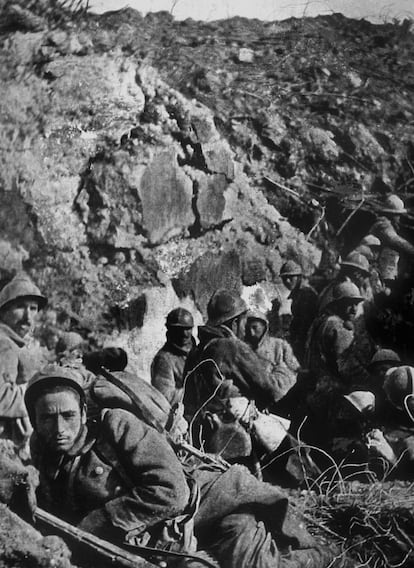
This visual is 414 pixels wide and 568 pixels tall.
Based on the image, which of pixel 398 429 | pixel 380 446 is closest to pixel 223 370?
pixel 380 446

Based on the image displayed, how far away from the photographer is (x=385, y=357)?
354 inches

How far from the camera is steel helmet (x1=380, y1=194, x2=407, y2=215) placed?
30.6ft

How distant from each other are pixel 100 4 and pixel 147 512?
388 cm

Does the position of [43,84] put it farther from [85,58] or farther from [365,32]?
[365,32]

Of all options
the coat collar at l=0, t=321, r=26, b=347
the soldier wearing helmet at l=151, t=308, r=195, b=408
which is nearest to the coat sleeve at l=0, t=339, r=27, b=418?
the coat collar at l=0, t=321, r=26, b=347

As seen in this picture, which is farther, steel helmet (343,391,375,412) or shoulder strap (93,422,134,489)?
steel helmet (343,391,375,412)

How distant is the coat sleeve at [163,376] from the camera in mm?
8602

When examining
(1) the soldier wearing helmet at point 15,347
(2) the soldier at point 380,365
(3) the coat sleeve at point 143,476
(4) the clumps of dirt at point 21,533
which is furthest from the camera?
(2) the soldier at point 380,365

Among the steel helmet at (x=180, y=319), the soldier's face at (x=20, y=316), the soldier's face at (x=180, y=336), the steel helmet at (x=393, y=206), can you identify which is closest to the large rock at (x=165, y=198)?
the steel helmet at (x=180, y=319)

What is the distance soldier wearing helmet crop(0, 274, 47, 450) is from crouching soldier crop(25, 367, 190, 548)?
0.08m

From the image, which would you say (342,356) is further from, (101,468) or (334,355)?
(101,468)

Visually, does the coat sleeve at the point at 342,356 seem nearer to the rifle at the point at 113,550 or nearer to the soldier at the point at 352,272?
the soldier at the point at 352,272

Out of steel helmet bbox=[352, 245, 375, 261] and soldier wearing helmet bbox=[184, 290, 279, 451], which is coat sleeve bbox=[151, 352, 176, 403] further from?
steel helmet bbox=[352, 245, 375, 261]

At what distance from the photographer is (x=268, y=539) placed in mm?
8297
